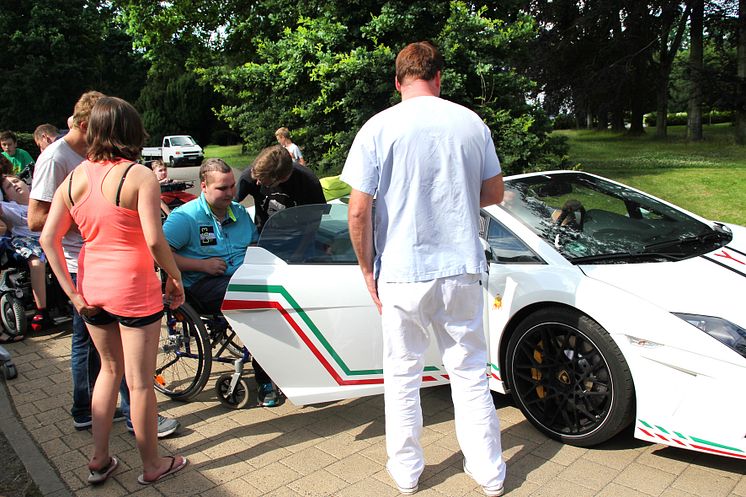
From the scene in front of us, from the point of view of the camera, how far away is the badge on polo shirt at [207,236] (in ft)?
13.7

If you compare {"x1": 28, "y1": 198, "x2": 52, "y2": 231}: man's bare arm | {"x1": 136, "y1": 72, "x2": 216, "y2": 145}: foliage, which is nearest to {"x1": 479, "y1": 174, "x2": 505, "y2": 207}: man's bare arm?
{"x1": 28, "y1": 198, "x2": 52, "y2": 231}: man's bare arm

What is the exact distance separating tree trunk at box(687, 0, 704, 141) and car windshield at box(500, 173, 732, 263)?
70.7ft

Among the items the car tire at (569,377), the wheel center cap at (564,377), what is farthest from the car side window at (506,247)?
the wheel center cap at (564,377)

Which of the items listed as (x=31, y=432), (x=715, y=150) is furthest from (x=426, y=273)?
(x=715, y=150)

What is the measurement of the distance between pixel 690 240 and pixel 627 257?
0.57 metres

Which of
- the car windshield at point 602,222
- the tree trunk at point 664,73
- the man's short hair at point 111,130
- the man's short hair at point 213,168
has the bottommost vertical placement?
the car windshield at point 602,222

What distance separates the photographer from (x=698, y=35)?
24.6 metres

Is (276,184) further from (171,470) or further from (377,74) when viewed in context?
(377,74)

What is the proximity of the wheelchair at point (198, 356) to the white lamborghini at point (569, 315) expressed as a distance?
18.6 inches

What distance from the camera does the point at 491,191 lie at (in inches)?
121

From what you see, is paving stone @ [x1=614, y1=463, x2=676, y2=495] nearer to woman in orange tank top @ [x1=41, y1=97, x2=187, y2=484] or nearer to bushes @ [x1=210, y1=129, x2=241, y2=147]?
woman in orange tank top @ [x1=41, y1=97, x2=187, y2=484]

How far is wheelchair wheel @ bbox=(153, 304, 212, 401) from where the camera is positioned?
13.3ft

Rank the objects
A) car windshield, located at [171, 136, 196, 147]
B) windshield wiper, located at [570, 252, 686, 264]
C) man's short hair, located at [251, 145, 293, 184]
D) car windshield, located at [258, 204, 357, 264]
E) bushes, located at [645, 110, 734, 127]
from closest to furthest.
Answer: windshield wiper, located at [570, 252, 686, 264]
car windshield, located at [258, 204, 357, 264]
man's short hair, located at [251, 145, 293, 184]
car windshield, located at [171, 136, 196, 147]
bushes, located at [645, 110, 734, 127]

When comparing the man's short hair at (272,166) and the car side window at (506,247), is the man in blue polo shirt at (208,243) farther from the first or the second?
the car side window at (506,247)
